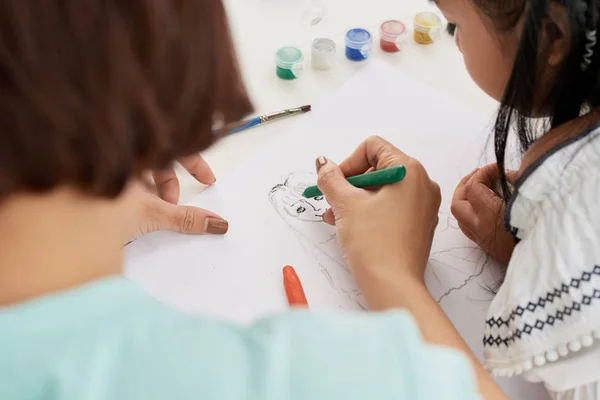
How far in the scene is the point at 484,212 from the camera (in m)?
0.71

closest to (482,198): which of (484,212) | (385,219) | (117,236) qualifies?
(484,212)

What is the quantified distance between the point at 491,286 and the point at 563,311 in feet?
0.50

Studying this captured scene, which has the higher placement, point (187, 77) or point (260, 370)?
point (187, 77)

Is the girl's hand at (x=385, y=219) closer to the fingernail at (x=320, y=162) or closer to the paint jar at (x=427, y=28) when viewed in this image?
the fingernail at (x=320, y=162)

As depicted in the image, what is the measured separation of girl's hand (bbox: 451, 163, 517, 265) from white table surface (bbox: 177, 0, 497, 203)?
147mm

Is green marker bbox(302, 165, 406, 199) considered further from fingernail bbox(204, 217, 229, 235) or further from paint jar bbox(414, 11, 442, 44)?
paint jar bbox(414, 11, 442, 44)

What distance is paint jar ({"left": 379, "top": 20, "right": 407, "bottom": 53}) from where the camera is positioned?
0.91 m

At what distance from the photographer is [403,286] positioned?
64cm

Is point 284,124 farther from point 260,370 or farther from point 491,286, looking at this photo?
point 260,370

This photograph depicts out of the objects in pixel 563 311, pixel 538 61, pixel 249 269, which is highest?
pixel 538 61

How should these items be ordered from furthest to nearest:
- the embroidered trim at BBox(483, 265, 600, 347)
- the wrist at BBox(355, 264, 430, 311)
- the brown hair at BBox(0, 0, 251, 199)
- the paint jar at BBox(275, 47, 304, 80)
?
1. the paint jar at BBox(275, 47, 304, 80)
2. the wrist at BBox(355, 264, 430, 311)
3. the embroidered trim at BBox(483, 265, 600, 347)
4. the brown hair at BBox(0, 0, 251, 199)

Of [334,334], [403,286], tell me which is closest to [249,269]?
[403,286]

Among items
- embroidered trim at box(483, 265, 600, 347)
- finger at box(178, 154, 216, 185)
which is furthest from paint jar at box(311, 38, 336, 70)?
embroidered trim at box(483, 265, 600, 347)

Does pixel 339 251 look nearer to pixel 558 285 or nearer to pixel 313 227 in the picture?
pixel 313 227
